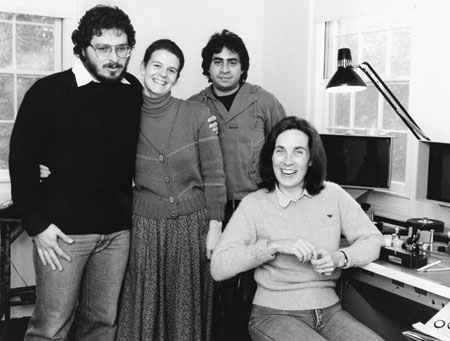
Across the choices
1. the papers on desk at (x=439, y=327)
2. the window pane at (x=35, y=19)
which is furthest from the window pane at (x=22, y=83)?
the papers on desk at (x=439, y=327)

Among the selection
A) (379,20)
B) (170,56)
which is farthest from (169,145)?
(379,20)

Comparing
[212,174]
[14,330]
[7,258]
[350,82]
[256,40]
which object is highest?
[256,40]

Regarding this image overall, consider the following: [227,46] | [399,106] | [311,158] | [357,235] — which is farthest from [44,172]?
[399,106]

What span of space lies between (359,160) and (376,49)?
2.71 feet

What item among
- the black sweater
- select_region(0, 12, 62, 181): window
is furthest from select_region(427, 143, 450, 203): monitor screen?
select_region(0, 12, 62, 181): window

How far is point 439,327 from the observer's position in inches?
76.8

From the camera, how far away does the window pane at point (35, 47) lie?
12.9 feet

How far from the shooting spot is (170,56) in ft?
8.21

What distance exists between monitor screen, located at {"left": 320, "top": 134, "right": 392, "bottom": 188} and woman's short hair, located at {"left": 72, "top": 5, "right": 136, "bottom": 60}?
152 centimetres

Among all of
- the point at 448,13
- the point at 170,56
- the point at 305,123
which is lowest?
the point at 305,123

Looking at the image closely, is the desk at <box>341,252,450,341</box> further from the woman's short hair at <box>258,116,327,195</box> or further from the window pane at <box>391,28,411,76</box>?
the window pane at <box>391,28,411,76</box>

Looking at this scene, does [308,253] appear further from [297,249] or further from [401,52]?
[401,52]

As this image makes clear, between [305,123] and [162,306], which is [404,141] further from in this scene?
[162,306]

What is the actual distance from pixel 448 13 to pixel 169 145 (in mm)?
1650
